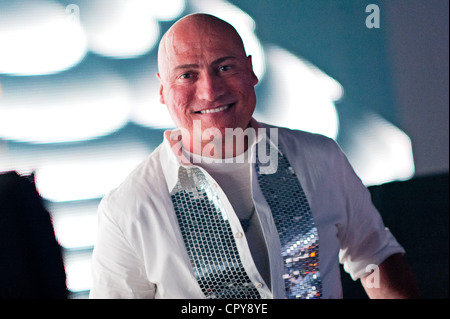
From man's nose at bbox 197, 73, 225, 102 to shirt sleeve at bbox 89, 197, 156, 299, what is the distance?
390 mm

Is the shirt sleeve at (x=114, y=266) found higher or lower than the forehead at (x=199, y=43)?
lower

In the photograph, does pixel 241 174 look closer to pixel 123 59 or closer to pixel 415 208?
pixel 123 59

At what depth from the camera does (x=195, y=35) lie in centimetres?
118

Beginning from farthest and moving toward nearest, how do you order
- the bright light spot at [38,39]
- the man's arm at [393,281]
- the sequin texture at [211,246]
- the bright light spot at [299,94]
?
the bright light spot at [299,94] < the bright light spot at [38,39] < the man's arm at [393,281] < the sequin texture at [211,246]

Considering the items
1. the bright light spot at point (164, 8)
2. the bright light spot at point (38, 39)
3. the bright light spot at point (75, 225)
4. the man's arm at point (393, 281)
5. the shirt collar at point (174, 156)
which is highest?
the bright light spot at point (164, 8)

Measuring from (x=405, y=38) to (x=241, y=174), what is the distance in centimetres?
82

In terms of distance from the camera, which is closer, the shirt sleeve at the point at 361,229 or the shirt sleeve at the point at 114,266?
the shirt sleeve at the point at 114,266

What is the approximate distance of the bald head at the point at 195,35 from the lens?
1.17 meters

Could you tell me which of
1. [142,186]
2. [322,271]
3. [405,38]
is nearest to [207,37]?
[142,186]

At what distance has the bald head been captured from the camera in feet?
3.85

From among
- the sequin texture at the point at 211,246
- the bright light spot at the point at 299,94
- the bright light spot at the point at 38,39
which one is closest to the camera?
the sequin texture at the point at 211,246

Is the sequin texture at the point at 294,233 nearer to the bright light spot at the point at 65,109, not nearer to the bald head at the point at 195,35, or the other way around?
the bald head at the point at 195,35

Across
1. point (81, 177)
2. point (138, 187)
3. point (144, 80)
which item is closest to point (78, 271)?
point (81, 177)

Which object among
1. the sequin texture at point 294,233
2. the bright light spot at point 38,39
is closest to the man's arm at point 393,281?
the sequin texture at point 294,233
